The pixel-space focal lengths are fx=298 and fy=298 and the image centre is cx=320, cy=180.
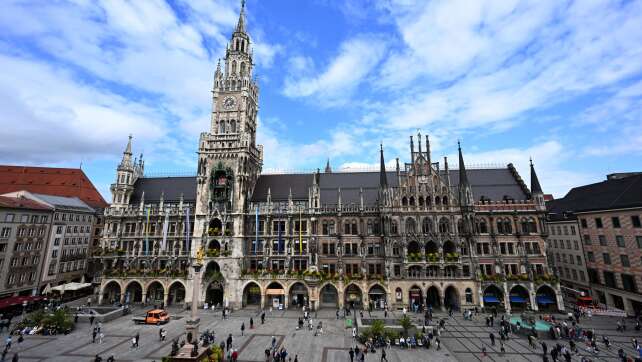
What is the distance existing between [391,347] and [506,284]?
27401 millimetres

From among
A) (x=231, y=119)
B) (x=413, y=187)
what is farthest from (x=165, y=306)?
(x=413, y=187)

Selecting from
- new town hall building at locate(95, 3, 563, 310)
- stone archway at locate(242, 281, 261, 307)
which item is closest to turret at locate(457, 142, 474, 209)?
new town hall building at locate(95, 3, 563, 310)

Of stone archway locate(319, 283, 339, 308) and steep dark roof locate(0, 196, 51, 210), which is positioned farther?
stone archway locate(319, 283, 339, 308)

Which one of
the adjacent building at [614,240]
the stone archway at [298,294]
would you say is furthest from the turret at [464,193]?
the stone archway at [298,294]

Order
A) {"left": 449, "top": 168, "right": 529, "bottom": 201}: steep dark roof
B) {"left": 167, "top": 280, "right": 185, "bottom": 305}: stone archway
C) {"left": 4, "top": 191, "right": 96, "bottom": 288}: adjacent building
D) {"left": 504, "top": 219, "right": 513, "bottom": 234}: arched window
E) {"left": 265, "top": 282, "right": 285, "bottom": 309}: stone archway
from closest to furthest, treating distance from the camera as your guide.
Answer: {"left": 504, "top": 219, "right": 513, "bottom": 234}: arched window, {"left": 265, "top": 282, "right": 285, "bottom": 309}: stone archway, {"left": 167, "top": 280, "right": 185, "bottom": 305}: stone archway, {"left": 449, "top": 168, "right": 529, "bottom": 201}: steep dark roof, {"left": 4, "top": 191, "right": 96, "bottom": 288}: adjacent building

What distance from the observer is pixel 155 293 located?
6069 centimetres

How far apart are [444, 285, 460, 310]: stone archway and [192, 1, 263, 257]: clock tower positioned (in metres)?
39.2

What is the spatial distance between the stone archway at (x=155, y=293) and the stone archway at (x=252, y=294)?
17139mm

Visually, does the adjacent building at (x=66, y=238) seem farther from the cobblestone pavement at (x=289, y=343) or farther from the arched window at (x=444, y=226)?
the arched window at (x=444, y=226)

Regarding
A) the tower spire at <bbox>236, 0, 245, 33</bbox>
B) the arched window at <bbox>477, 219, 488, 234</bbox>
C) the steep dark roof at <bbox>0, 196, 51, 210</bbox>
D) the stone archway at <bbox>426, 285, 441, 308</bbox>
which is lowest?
the stone archway at <bbox>426, 285, 441, 308</bbox>

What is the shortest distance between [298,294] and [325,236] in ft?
39.5

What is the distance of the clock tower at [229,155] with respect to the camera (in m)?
59.2

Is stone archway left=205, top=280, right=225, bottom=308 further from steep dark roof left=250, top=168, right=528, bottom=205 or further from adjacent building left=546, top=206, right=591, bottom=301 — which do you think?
adjacent building left=546, top=206, right=591, bottom=301

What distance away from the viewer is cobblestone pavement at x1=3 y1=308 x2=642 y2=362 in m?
33.4
